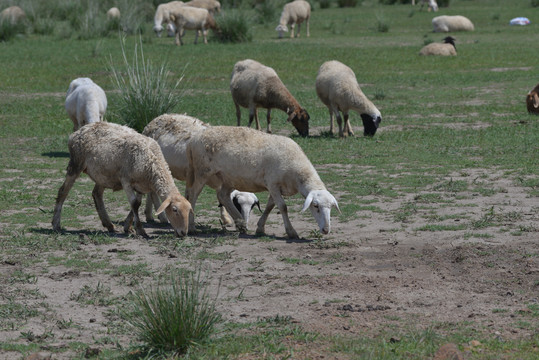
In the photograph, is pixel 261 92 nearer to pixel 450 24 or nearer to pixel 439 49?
pixel 439 49

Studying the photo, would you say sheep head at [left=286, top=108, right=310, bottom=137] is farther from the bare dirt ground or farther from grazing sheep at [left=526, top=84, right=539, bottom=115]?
the bare dirt ground

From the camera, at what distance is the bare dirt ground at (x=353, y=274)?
693cm

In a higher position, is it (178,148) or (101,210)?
(178,148)

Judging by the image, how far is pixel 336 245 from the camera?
9398mm

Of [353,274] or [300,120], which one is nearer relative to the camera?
[353,274]

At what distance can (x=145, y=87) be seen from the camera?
16.5 m

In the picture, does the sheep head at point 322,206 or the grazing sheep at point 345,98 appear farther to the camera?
the grazing sheep at point 345,98

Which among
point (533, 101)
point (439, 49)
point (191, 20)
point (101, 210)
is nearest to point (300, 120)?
point (533, 101)

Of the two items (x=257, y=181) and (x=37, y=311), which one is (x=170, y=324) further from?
(x=257, y=181)

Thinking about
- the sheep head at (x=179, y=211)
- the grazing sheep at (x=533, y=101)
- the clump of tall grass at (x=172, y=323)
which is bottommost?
the grazing sheep at (x=533, y=101)

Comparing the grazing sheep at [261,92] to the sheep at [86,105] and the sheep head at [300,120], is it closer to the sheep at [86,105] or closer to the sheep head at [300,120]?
the sheep head at [300,120]

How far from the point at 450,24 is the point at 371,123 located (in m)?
21.0

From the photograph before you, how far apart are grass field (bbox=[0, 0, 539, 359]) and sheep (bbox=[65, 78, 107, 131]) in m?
0.79

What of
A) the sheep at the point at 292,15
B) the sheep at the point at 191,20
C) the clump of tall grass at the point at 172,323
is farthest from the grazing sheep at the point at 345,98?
the sheep at the point at 292,15
